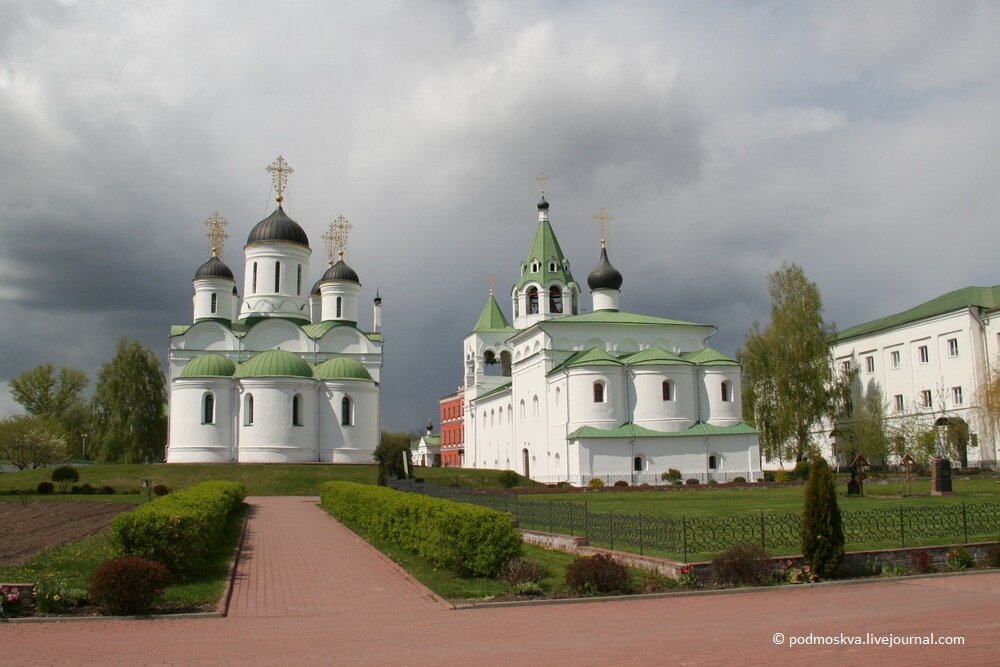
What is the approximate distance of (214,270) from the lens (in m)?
54.7

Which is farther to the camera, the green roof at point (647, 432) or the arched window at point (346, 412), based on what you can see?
the arched window at point (346, 412)

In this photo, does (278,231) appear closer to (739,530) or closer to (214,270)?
(214,270)

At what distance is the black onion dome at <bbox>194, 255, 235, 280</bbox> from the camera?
54.4 m

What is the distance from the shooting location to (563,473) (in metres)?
43.3

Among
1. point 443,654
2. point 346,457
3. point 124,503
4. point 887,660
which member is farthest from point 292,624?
point 346,457

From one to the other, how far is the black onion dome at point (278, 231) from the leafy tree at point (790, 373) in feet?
95.3

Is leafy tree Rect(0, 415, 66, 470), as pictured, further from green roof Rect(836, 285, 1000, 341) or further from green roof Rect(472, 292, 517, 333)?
green roof Rect(836, 285, 1000, 341)

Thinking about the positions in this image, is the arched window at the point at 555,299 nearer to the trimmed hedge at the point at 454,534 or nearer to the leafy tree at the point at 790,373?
the leafy tree at the point at 790,373

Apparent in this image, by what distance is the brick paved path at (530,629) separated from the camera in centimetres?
816

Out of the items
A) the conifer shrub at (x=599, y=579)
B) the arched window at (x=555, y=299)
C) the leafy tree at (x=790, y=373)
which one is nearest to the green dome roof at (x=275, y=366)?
the arched window at (x=555, y=299)

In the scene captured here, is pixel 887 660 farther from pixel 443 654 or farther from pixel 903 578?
pixel 903 578

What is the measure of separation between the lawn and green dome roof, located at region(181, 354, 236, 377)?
5.20 metres

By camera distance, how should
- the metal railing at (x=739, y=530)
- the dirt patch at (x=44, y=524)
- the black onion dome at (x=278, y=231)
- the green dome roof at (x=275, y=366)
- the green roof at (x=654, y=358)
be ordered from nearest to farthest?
the metal railing at (x=739, y=530)
the dirt patch at (x=44, y=524)
the green roof at (x=654, y=358)
the green dome roof at (x=275, y=366)
the black onion dome at (x=278, y=231)

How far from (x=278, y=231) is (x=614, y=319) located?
2231 cm
